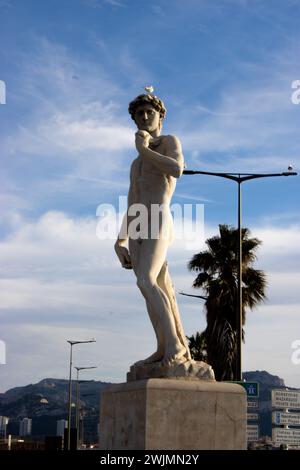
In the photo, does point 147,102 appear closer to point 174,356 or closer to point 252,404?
point 174,356

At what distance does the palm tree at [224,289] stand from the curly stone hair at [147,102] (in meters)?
16.8

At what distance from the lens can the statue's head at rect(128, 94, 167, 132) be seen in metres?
11.1

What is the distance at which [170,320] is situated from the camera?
10094mm

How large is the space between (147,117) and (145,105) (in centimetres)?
16

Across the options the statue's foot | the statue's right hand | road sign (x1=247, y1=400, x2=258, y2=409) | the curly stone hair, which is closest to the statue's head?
the curly stone hair

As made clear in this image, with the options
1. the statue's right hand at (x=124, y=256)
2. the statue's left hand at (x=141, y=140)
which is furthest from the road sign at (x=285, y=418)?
the statue's left hand at (x=141, y=140)

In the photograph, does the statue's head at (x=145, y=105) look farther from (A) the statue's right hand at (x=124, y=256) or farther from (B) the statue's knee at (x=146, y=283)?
(B) the statue's knee at (x=146, y=283)

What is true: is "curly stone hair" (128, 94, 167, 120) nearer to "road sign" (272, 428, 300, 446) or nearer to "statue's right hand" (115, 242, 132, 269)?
"statue's right hand" (115, 242, 132, 269)

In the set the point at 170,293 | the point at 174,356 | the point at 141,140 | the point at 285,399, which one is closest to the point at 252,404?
the point at 285,399

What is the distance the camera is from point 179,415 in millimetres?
9461

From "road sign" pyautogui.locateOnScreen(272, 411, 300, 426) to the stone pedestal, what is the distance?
580 inches

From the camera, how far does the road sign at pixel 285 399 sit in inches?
949

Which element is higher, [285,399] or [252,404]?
[285,399]

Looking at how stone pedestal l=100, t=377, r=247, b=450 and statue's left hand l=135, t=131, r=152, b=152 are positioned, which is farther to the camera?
statue's left hand l=135, t=131, r=152, b=152
